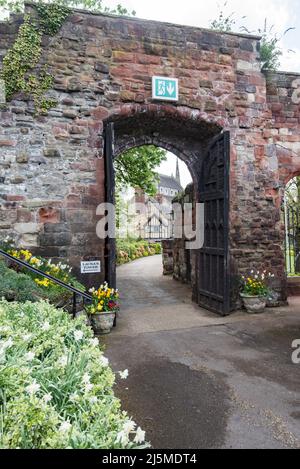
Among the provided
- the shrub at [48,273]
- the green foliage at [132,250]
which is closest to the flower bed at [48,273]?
the shrub at [48,273]

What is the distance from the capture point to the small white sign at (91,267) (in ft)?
18.1

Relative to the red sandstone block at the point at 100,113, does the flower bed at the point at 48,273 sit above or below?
below

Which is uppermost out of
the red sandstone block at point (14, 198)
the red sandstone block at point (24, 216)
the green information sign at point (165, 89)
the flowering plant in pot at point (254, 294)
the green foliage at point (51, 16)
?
the green foliage at point (51, 16)

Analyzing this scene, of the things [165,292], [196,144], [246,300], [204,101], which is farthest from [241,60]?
[165,292]

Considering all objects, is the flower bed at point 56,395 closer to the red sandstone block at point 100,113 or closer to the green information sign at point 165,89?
the red sandstone block at point 100,113

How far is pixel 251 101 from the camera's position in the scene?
257 inches

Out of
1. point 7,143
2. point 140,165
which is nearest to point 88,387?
point 7,143

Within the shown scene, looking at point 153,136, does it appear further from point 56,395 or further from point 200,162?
point 56,395

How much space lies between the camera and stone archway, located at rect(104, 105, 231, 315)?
5.68 m

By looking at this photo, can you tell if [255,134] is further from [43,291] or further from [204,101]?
[43,291]

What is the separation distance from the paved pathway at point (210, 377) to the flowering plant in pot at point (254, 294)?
0.64 ft

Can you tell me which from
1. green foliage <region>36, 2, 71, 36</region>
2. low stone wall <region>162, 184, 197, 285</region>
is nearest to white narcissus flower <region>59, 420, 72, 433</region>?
green foliage <region>36, 2, 71, 36</region>

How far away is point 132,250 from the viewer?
18.7m

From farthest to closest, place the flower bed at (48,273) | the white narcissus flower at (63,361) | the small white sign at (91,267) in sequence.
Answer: the small white sign at (91,267), the flower bed at (48,273), the white narcissus flower at (63,361)
